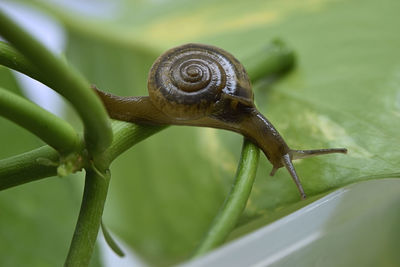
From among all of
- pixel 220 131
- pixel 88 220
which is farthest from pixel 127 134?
pixel 220 131

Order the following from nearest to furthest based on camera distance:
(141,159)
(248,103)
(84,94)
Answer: (84,94) < (248,103) < (141,159)

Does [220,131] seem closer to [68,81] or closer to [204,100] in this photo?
[204,100]

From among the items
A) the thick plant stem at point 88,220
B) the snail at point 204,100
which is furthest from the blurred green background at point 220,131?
the thick plant stem at point 88,220

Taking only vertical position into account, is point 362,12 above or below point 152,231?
above

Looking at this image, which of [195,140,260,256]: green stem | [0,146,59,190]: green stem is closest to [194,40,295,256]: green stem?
[195,140,260,256]: green stem

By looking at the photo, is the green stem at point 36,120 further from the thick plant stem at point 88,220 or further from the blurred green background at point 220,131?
the blurred green background at point 220,131

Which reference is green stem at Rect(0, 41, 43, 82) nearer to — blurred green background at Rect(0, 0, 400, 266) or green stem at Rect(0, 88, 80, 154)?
green stem at Rect(0, 88, 80, 154)

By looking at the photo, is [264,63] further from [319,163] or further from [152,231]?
[152,231]

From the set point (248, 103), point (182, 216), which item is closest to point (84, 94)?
point (248, 103)
